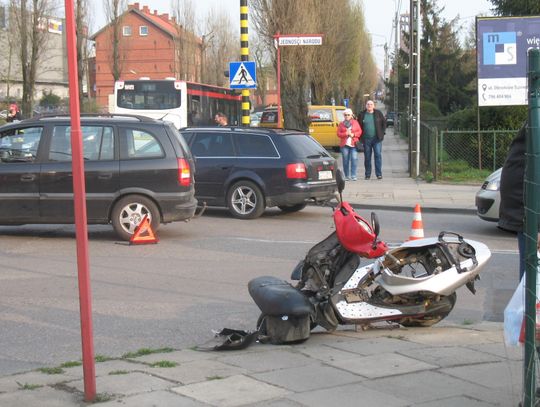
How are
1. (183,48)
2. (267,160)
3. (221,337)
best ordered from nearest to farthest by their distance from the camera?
(221,337)
(267,160)
(183,48)

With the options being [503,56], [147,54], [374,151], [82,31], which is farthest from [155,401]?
[147,54]

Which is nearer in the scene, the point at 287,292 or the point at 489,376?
the point at 489,376

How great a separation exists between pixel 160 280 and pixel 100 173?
3.21 metres

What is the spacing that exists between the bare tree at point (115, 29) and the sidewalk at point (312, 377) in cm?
5531

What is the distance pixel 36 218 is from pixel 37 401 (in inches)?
291

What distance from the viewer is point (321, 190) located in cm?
1485

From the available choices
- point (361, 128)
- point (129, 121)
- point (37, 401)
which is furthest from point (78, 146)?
point (361, 128)

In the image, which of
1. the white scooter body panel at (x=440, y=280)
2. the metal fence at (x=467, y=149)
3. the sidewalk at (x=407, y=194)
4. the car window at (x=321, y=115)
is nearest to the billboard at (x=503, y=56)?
the metal fence at (x=467, y=149)

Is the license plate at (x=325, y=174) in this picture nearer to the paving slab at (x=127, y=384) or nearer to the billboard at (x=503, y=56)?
the billboard at (x=503, y=56)

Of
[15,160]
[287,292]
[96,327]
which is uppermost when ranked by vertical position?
[15,160]

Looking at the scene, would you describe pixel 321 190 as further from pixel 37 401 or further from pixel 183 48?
pixel 183 48

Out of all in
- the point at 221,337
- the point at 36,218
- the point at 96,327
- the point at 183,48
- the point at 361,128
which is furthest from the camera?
the point at 183,48

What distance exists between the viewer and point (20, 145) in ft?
39.9

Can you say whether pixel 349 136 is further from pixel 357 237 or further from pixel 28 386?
pixel 28 386
